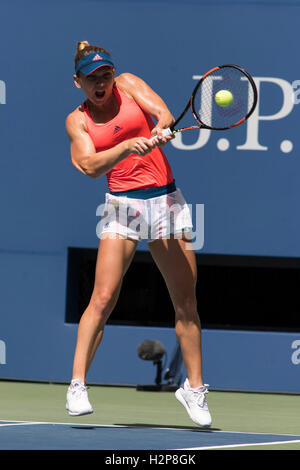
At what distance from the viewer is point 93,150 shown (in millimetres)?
4984

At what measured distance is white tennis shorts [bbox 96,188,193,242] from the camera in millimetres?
5121

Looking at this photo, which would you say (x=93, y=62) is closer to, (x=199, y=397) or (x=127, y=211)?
(x=127, y=211)

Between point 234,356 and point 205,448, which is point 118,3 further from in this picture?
point 205,448

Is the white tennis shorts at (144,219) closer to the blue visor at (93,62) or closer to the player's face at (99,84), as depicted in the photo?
the player's face at (99,84)

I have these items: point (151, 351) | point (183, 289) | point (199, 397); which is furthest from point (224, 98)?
point (151, 351)

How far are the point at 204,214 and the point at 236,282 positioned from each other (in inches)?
24.6

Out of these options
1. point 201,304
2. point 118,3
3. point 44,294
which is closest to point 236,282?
point 201,304

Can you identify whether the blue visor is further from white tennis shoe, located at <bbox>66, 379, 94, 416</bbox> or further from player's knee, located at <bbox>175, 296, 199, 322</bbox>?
white tennis shoe, located at <bbox>66, 379, 94, 416</bbox>

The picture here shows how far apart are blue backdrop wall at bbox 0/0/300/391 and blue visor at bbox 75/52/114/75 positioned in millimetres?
2306

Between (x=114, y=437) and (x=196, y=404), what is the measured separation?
57 cm

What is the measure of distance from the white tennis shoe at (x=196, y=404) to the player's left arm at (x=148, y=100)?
1251 mm

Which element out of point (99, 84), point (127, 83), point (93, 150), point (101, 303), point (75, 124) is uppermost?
point (127, 83)

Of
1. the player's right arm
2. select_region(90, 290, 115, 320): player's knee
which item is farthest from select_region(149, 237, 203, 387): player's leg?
the player's right arm

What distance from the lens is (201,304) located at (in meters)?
7.57
